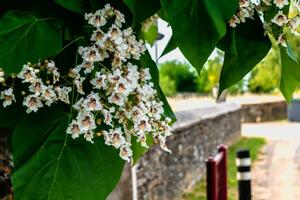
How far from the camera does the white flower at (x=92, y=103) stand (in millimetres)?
1078

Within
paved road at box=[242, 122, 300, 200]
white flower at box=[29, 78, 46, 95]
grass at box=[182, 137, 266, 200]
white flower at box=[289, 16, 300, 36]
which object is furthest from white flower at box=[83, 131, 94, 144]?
paved road at box=[242, 122, 300, 200]

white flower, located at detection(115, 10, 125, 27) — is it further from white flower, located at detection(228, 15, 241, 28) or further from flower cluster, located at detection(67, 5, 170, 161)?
white flower, located at detection(228, 15, 241, 28)

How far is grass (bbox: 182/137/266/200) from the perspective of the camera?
862 cm

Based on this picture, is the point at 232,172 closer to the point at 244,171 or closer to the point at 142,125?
the point at 244,171

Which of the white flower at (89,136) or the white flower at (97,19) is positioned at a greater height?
the white flower at (97,19)

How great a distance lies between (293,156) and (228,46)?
42.5 ft

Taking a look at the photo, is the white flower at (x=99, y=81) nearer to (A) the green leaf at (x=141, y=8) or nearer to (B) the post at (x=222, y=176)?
(A) the green leaf at (x=141, y=8)

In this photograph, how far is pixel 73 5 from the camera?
113 cm

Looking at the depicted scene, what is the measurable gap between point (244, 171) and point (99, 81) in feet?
15.4

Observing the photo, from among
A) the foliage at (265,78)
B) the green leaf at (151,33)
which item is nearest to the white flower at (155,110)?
the green leaf at (151,33)

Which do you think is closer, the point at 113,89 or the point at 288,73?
the point at 113,89

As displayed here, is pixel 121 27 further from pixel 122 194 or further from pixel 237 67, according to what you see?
pixel 122 194

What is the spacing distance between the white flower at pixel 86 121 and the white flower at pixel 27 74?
10cm

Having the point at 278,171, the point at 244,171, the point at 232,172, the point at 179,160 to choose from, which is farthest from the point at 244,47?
the point at 278,171
